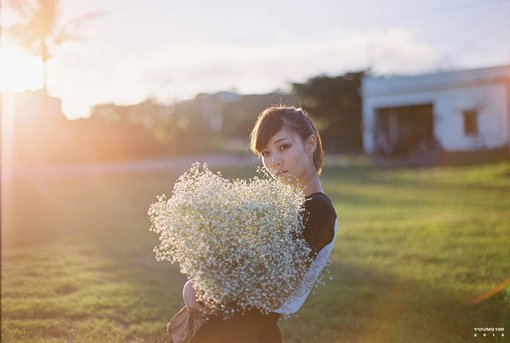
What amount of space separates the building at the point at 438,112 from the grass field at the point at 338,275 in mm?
14050

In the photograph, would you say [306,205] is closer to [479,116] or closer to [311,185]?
[311,185]

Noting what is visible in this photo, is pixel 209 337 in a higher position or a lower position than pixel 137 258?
higher

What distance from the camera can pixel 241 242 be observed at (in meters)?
2.48

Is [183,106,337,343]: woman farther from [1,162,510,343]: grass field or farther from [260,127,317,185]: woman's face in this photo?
[1,162,510,343]: grass field

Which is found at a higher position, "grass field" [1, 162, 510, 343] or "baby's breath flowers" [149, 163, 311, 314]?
"baby's breath flowers" [149, 163, 311, 314]

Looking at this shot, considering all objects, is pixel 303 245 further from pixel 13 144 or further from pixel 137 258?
pixel 13 144

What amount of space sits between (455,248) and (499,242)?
0.86 metres

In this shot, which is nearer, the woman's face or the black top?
the black top

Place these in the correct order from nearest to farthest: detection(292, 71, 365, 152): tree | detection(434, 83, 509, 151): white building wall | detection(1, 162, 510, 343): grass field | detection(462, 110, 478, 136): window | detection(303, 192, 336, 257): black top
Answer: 1. detection(303, 192, 336, 257): black top
2. detection(1, 162, 510, 343): grass field
3. detection(434, 83, 509, 151): white building wall
4. detection(462, 110, 478, 136): window
5. detection(292, 71, 365, 152): tree

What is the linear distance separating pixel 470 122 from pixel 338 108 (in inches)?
355

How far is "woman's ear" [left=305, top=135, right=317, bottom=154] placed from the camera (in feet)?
9.58

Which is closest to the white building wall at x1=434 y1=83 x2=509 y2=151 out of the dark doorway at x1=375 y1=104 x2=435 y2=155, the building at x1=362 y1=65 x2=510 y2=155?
the building at x1=362 y1=65 x2=510 y2=155

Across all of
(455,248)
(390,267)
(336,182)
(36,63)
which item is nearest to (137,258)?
(36,63)

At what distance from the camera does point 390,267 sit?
846 centimetres
